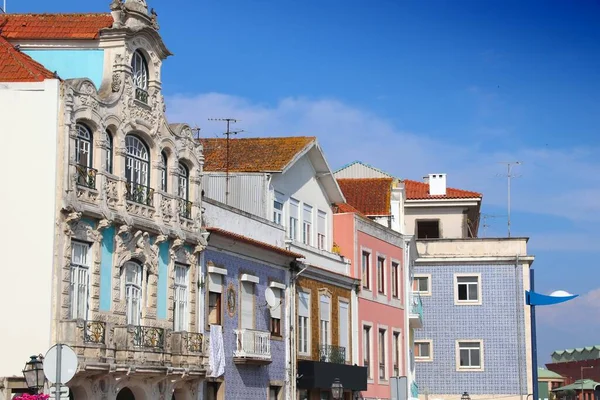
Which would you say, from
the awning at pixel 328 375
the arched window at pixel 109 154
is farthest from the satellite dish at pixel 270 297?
the arched window at pixel 109 154

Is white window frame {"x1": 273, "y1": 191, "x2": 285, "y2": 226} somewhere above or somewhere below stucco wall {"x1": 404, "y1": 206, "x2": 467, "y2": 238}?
below

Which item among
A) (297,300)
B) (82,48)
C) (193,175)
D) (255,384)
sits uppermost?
(82,48)

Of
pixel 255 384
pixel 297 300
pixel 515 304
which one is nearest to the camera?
pixel 255 384

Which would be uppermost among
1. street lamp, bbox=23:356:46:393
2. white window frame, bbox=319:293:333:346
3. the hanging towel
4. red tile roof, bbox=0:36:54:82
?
red tile roof, bbox=0:36:54:82

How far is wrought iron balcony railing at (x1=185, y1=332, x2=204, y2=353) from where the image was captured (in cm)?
3234

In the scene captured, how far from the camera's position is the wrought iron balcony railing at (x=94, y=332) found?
27438mm

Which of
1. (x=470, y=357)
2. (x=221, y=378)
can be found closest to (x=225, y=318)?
(x=221, y=378)

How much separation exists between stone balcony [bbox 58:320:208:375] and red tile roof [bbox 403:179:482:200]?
3140 centimetres

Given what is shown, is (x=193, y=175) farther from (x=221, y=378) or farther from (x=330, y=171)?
(x=330, y=171)

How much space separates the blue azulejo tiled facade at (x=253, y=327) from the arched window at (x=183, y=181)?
192cm

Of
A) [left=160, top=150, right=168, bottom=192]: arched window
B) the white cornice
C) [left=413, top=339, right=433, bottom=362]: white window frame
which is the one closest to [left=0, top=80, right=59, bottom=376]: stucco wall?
[left=160, top=150, right=168, bottom=192]: arched window

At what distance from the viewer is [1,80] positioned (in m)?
27.9

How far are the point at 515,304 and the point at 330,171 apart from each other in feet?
57.4

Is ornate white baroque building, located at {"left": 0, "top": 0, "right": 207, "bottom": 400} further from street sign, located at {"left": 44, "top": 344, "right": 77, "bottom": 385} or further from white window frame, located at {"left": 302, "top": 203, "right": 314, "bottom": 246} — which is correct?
white window frame, located at {"left": 302, "top": 203, "right": 314, "bottom": 246}
